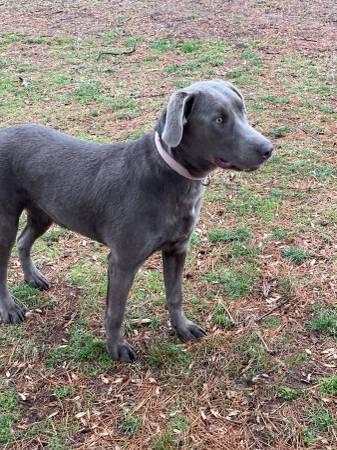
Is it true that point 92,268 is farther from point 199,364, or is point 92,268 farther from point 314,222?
point 314,222

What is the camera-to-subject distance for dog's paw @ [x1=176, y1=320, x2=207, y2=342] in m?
3.90

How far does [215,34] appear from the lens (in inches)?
414

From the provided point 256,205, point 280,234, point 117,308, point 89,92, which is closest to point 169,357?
point 117,308

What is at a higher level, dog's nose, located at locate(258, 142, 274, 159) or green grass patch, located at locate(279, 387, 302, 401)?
dog's nose, located at locate(258, 142, 274, 159)

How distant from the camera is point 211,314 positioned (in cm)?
416

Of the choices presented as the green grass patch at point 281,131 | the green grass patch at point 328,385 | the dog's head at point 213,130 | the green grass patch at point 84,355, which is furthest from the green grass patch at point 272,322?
the green grass patch at point 281,131

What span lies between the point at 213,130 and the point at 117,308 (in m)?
1.26

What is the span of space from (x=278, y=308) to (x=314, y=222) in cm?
122

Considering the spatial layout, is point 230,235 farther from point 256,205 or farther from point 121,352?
point 121,352

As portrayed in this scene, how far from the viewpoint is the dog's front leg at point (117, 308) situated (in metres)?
3.45

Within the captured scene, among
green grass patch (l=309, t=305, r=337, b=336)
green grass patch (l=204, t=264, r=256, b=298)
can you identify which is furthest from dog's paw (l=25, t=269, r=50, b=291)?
green grass patch (l=309, t=305, r=337, b=336)

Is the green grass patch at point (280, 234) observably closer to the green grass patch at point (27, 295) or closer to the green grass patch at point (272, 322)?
the green grass patch at point (272, 322)

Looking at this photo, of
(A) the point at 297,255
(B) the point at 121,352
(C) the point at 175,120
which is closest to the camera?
(C) the point at 175,120

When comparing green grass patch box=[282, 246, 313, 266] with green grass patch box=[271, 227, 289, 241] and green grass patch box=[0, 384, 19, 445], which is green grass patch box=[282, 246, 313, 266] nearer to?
green grass patch box=[271, 227, 289, 241]
